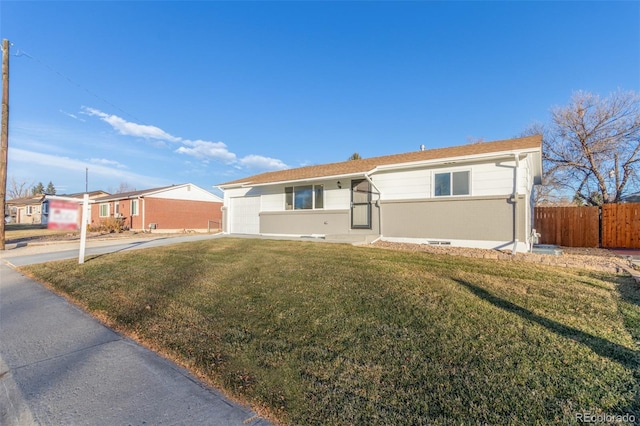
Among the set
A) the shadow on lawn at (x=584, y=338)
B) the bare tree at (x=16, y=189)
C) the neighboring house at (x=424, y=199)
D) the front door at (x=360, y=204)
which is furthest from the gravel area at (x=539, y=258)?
the bare tree at (x=16, y=189)

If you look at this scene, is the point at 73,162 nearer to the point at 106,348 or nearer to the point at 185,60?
the point at 185,60

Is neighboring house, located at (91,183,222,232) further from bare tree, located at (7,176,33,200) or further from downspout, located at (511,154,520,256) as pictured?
bare tree, located at (7,176,33,200)

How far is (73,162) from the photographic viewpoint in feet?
74.8

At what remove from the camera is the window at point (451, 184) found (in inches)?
395

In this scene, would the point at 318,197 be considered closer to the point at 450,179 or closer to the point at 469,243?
the point at 450,179

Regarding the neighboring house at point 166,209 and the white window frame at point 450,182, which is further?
the neighboring house at point 166,209

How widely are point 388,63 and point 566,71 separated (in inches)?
367

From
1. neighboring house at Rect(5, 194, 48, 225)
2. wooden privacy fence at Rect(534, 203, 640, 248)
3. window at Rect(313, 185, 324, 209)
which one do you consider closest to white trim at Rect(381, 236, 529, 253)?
window at Rect(313, 185, 324, 209)

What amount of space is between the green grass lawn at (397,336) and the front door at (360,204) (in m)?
5.50

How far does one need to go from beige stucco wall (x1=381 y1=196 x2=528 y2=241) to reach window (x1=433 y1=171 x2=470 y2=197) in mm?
299

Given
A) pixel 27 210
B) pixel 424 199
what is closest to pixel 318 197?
pixel 424 199

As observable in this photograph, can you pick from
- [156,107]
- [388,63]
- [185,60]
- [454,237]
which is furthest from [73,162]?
[454,237]

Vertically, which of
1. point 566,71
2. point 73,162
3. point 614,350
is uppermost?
point 566,71

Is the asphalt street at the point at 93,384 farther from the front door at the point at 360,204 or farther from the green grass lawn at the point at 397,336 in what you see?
the front door at the point at 360,204
